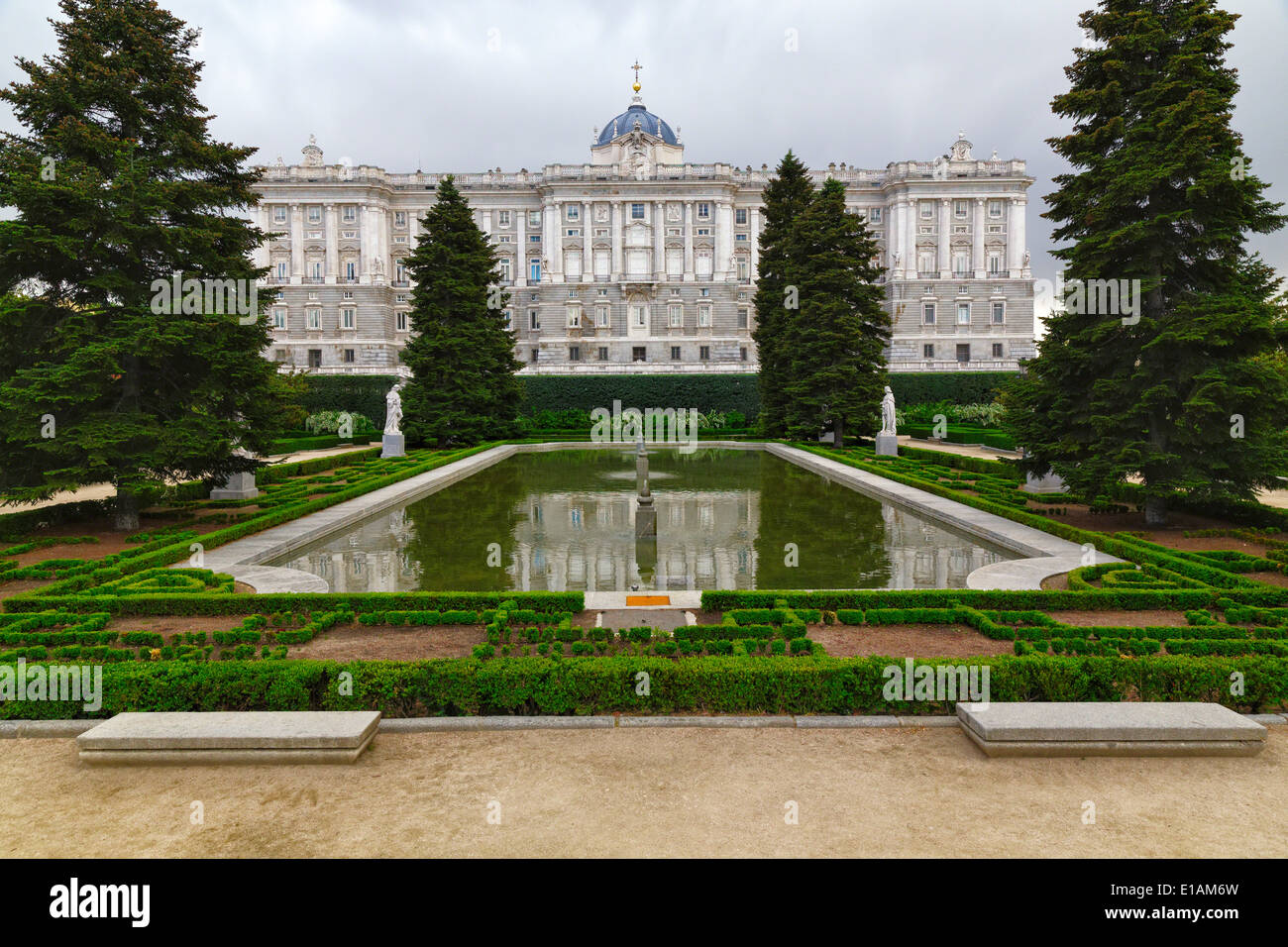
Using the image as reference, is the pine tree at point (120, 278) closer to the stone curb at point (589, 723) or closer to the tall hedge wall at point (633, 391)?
the stone curb at point (589, 723)

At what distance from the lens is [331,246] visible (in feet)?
232

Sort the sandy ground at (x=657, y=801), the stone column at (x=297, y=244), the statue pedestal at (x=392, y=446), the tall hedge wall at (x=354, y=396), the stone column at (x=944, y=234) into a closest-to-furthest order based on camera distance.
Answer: the sandy ground at (x=657, y=801) < the statue pedestal at (x=392, y=446) < the tall hedge wall at (x=354, y=396) < the stone column at (x=297, y=244) < the stone column at (x=944, y=234)

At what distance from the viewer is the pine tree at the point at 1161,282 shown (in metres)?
12.3

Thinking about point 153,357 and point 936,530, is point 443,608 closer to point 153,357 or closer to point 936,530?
point 153,357

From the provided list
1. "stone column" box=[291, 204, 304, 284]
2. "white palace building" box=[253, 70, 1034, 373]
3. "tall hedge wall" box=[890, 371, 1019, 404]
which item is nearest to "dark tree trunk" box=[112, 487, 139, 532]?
"tall hedge wall" box=[890, 371, 1019, 404]

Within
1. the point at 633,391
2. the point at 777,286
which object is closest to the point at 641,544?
the point at 777,286

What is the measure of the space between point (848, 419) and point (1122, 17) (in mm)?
19484

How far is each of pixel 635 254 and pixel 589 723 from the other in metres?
67.9

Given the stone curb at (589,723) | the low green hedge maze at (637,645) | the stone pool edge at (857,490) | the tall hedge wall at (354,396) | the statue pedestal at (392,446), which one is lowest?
the stone curb at (589,723)

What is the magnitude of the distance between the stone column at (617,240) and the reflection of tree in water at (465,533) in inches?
1965

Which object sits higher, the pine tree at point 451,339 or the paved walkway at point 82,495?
the pine tree at point 451,339

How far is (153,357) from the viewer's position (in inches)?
523

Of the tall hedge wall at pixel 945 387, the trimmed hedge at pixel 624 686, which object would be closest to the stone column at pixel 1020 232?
the tall hedge wall at pixel 945 387

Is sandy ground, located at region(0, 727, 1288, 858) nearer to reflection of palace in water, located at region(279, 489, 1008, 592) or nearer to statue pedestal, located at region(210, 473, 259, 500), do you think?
reflection of palace in water, located at region(279, 489, 1008, 592)
